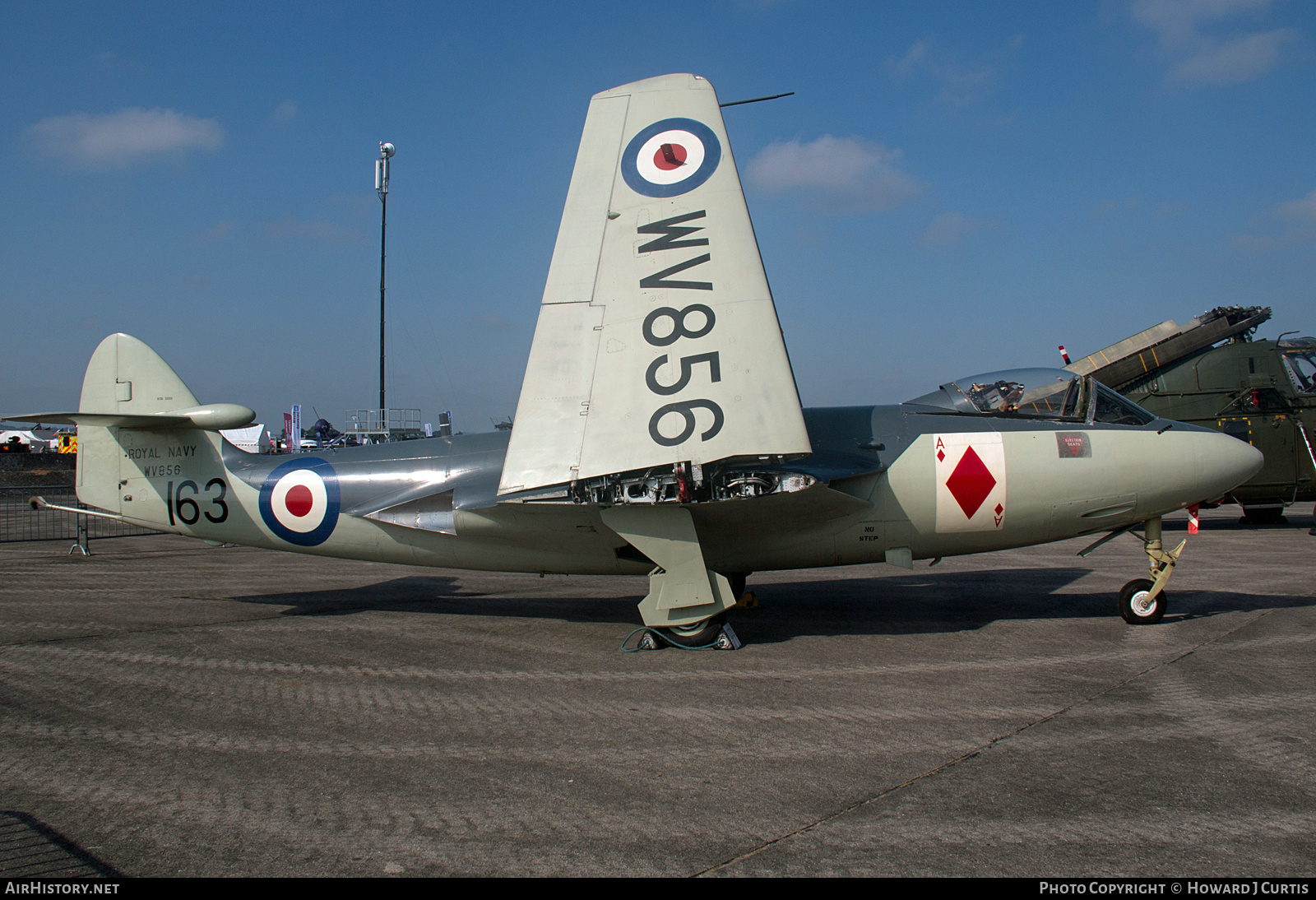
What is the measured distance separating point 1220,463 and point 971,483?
279 cm

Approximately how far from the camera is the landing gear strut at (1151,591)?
27.0 ft

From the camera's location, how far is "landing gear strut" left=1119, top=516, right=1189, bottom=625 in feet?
27.0

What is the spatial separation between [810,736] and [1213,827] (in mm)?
2145

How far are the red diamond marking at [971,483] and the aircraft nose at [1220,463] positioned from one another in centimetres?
234

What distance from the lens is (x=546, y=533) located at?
8250 millimetres

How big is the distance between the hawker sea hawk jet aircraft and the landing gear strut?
0.03m

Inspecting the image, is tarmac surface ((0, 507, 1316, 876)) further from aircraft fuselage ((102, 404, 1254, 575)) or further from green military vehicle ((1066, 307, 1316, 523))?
green military vehicle ((1066, 307, 1316, 523))

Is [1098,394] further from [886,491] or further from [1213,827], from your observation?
[1213,827]

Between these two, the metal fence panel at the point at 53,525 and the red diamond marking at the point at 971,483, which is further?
the metal fence panel at the point at 53,525

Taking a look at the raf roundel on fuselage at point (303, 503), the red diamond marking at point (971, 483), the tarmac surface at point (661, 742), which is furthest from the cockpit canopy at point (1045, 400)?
the raf roundel on fuselage at point (303, 503)

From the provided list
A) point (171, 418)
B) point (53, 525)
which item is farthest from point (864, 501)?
point (53, 525)

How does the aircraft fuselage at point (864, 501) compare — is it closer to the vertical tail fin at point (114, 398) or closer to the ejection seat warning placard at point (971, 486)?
the ejection seat warning placard at point (971, 486)

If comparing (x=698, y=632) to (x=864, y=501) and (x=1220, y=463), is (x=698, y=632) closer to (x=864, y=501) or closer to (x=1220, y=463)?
(x=864, y=501)

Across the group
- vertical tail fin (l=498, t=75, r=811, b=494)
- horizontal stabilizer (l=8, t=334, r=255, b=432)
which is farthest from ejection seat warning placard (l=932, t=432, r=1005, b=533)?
horizontal stabilizer (l=8, t=334, r=255, b=432)
